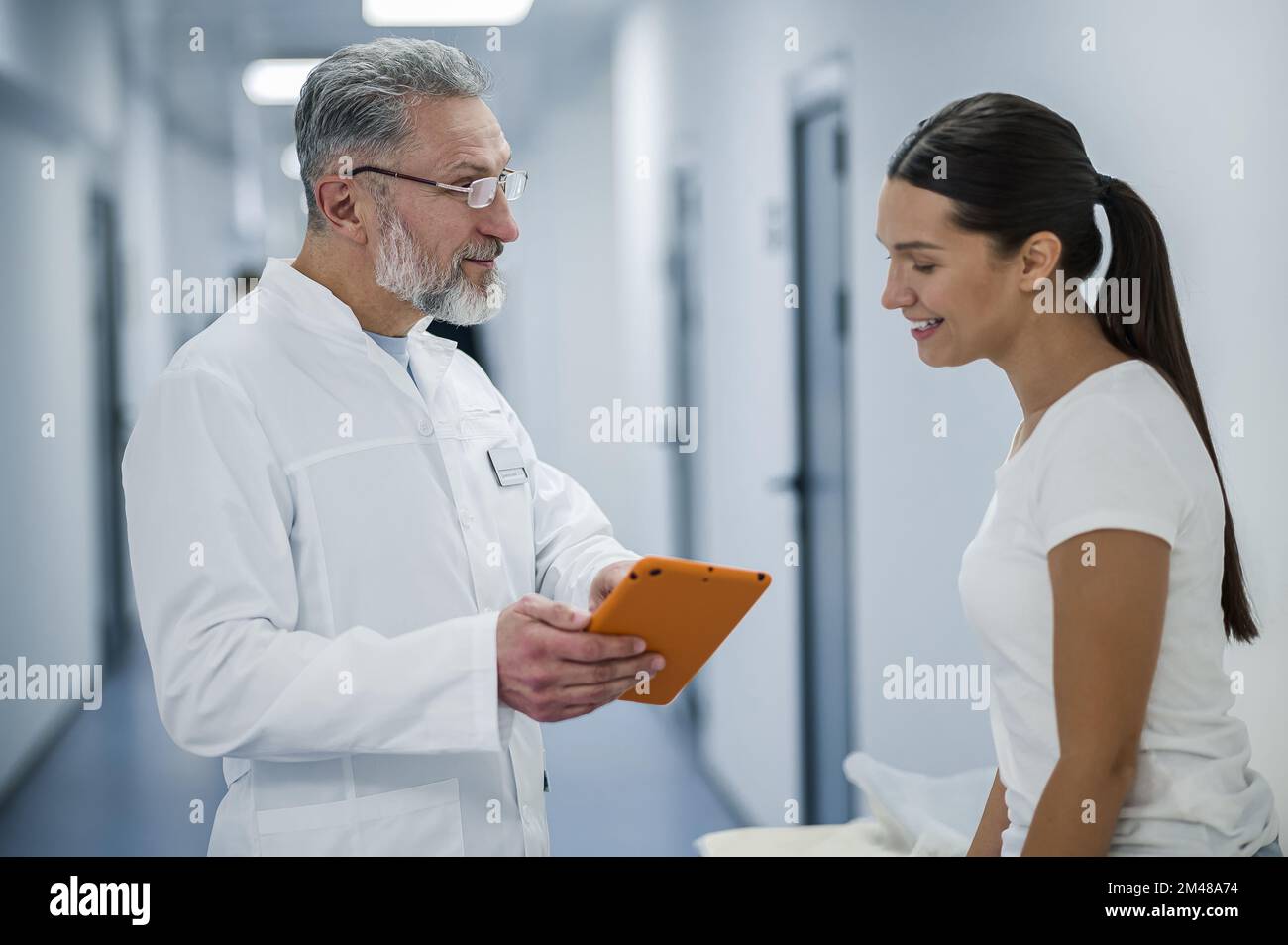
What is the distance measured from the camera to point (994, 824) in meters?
1.35

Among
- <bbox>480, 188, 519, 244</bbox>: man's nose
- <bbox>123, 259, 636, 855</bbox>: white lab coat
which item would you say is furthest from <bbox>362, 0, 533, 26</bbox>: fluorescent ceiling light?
<bbox>123, 259, 636, 855</bbox>: white lab coat

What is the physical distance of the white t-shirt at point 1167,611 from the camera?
43.4 inches

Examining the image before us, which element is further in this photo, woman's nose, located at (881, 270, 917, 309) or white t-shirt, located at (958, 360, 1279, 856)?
woman's nose, located at (881, 270, 917, 309)

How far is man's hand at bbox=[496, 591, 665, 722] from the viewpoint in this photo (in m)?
1.19

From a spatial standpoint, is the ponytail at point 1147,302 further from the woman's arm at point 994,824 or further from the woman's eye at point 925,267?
the woman's arm at point 994,824

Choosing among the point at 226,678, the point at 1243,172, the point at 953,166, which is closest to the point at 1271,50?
the point at 1243,172

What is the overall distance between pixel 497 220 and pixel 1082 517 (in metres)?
0.87

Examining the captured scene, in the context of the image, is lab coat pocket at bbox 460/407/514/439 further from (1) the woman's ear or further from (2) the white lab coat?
(1) the woman's ear

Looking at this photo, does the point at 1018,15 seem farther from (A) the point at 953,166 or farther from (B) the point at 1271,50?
(A) the point at 953,166

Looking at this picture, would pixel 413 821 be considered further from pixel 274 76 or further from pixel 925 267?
pixel 274 76

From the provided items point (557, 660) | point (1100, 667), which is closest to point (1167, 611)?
point (1100, 667)

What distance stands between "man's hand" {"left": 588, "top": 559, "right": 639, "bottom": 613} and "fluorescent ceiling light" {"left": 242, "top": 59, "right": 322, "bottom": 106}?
136 cm

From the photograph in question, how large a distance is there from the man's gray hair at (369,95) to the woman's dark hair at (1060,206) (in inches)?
27.4
